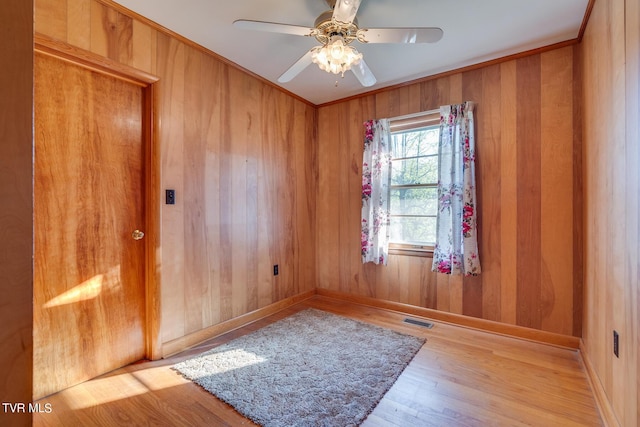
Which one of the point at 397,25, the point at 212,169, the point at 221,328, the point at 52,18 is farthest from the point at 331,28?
the point at 221,328

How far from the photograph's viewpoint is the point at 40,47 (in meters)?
1.56

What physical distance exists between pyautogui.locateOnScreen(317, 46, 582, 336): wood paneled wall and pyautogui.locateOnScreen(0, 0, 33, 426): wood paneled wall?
9.26 feet

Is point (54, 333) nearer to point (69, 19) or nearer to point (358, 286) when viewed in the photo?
point (69, 19)

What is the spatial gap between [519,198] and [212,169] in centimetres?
261

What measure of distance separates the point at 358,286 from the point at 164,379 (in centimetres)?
207

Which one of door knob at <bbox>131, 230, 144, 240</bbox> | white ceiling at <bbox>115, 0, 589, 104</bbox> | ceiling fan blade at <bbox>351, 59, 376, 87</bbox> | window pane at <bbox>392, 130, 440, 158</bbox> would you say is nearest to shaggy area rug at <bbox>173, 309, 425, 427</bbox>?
door knob at <bbox>131, 230, 144, 240</bbox>

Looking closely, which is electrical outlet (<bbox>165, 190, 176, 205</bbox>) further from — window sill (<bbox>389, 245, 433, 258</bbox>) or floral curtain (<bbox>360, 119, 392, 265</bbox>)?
window sill (<bbox>389, 245, 433, 258</bbox>)

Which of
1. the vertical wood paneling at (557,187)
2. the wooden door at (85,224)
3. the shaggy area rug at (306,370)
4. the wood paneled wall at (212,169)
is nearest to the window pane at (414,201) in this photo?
the vertical wood paneling at (557,187)

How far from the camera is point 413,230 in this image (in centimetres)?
298

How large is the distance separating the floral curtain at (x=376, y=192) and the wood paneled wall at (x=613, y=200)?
1547mm

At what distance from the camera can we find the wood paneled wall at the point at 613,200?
1.16 metres

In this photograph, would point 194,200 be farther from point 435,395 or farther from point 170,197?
point 435,395

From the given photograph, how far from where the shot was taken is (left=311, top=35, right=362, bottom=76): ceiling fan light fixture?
5.40 feet

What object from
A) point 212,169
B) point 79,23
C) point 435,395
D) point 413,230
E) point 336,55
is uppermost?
point 79,23
